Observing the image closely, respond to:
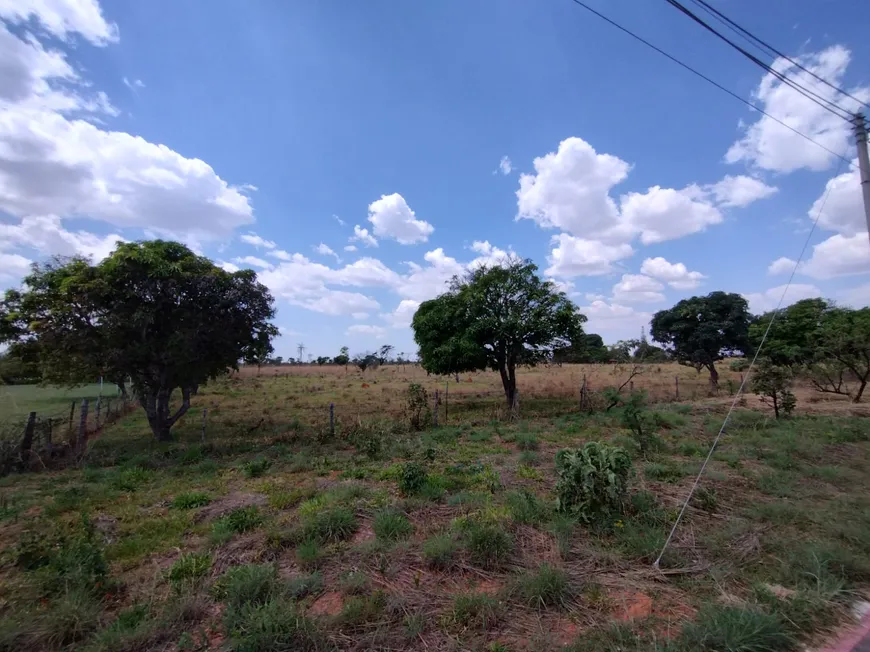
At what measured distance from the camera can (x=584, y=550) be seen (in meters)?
4.59

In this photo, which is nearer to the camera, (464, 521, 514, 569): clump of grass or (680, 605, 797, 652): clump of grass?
(680, 605, 797, 652): clump of grass

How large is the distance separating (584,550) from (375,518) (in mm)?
2574

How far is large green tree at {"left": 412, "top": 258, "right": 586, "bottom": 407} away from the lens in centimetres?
1684

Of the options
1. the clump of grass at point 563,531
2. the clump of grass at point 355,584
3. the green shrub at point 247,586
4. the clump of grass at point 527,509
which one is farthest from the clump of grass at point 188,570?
the clump of grass at point 563,531

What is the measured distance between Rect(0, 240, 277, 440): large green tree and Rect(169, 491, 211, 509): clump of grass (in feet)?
18.4

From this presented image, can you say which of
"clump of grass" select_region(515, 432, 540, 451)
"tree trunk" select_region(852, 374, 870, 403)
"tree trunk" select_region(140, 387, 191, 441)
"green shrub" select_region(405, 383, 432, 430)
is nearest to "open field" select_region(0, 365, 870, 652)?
"clump of grass" select_region(515, 432, 540, 451)

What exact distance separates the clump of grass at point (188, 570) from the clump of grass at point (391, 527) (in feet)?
6.01

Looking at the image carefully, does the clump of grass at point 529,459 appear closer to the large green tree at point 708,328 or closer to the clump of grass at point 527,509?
the clump of grass at point 527,509

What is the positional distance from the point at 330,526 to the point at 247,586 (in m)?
1.51

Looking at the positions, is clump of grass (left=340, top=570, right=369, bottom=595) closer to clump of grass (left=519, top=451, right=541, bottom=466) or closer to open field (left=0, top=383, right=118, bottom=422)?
clump of grass (left=519, top=451, right=541, bottom=466)

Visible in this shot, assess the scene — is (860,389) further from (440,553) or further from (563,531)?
(440,553)

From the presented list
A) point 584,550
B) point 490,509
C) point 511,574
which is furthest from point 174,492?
point 584,550

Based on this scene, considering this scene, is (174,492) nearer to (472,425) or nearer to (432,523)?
(432,523)

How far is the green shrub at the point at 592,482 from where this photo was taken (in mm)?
5312
